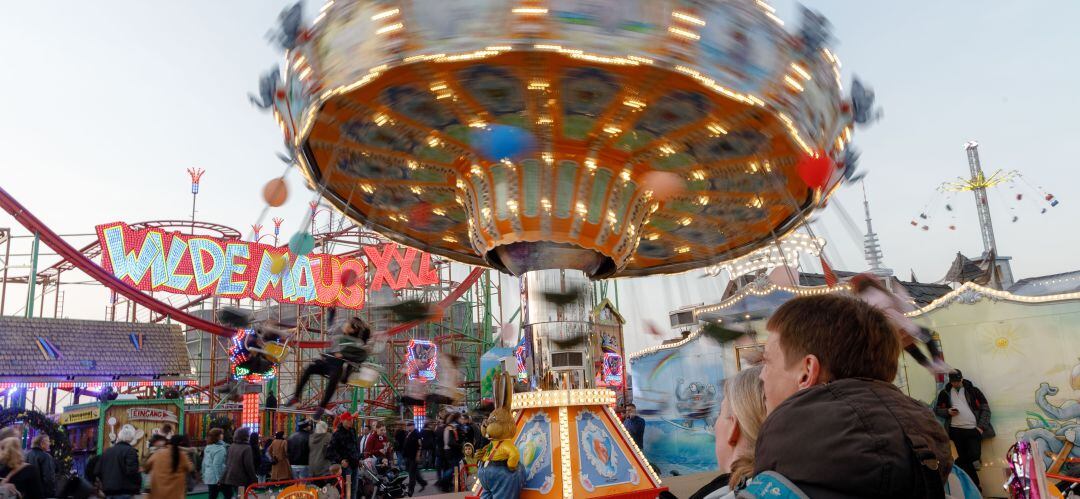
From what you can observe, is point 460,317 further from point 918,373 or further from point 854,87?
point 854,87

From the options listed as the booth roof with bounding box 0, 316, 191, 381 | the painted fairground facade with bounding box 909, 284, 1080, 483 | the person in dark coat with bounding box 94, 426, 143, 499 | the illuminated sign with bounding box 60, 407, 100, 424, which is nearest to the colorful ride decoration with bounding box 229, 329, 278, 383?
the person in dark coat with bounding box 94, 426, 143, 499

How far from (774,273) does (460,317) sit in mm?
25507

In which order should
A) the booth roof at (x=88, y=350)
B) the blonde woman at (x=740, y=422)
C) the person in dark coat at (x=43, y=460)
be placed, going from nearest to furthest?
the blonde woman at (x=740, y=422), the person in dark coat at (x=43, y=460), the booth roof at (x=88, y=350)

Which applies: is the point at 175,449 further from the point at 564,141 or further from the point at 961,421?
the point at 961,421

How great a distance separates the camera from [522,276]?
622 centimetres

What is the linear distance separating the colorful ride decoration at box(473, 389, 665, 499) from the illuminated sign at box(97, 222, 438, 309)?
13740 millimetres

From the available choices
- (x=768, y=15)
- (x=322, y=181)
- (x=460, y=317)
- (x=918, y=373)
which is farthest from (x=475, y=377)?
(x=768, y=15)

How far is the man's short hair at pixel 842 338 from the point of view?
1422 mm

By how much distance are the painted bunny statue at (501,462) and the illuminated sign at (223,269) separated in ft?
44.1

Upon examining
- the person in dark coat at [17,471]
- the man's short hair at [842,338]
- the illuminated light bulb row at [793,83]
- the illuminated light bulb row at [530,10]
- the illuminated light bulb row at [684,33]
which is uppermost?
the illuminated light bulb row at [530,10]

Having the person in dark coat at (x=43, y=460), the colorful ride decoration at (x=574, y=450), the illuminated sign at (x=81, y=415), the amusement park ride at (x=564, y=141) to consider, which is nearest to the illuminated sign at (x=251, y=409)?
the illuminated sign at (x=81, y=415)

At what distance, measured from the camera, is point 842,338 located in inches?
56.4

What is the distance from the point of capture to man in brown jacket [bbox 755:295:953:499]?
1176 mm

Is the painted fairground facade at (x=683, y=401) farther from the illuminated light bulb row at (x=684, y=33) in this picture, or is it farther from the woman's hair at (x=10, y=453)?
the illuminated light bulb row at (x=684, y=33)
